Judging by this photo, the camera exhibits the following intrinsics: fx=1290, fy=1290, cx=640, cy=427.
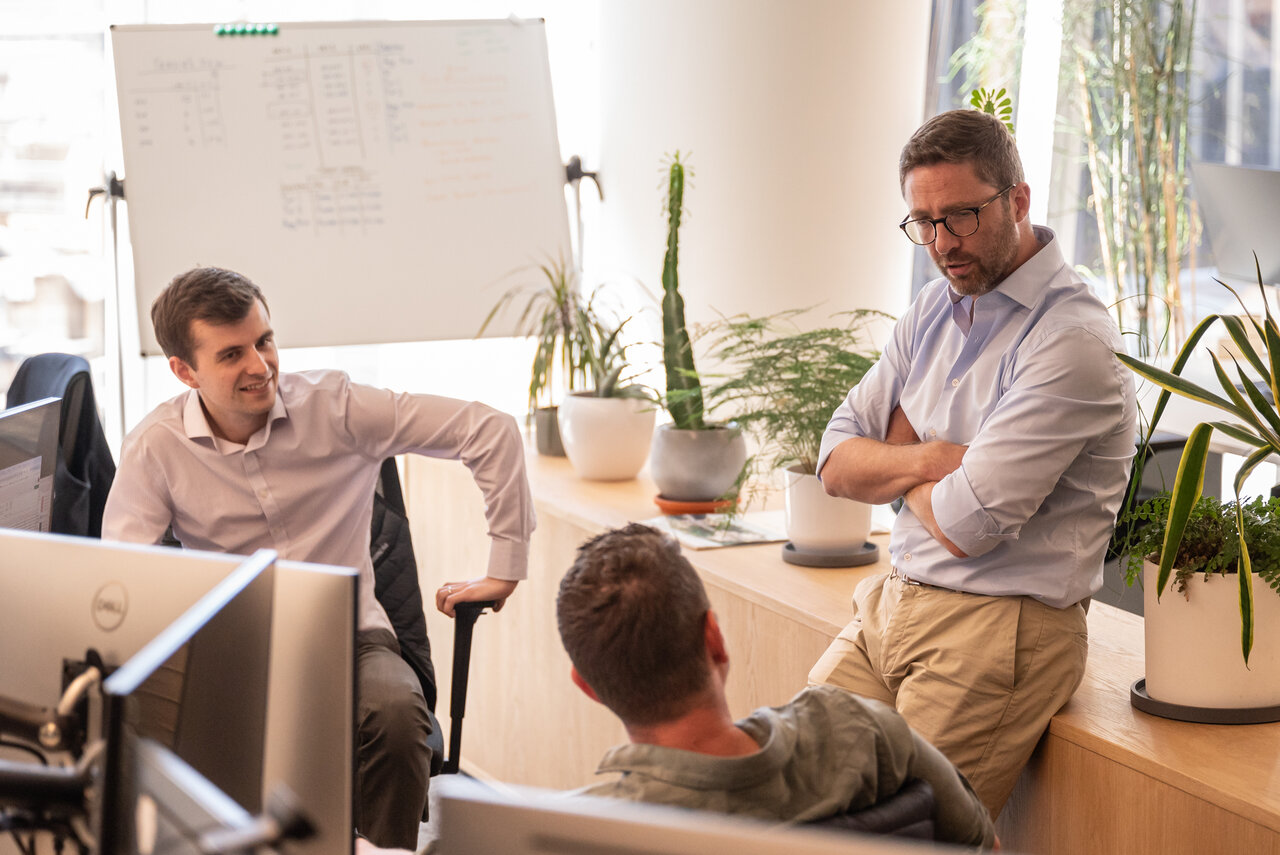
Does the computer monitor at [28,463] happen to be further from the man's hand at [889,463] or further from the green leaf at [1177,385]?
the green leaf at [1177,385]

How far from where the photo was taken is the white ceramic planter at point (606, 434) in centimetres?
325

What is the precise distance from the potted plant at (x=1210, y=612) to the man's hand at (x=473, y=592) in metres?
1.05

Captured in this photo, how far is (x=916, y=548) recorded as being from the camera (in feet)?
6.39

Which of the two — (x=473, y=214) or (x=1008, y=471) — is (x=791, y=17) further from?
(x=1008, y=471)

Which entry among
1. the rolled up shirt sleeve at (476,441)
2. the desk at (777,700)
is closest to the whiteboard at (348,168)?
the desk at (777,700)

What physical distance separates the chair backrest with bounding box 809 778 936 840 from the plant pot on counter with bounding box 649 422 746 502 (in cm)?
175

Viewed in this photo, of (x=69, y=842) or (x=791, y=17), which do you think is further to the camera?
(x=791, y=17)

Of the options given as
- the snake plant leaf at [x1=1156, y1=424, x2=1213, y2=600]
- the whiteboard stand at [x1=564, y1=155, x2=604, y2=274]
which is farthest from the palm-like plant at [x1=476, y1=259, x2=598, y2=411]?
the snake plant leaf at [x1=1156, y1=424, x2=1213, y2=600]

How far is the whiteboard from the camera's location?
12.6 feet

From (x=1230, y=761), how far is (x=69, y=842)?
1.36 metres

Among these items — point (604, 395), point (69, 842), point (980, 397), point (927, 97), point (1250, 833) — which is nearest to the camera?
point (69, 842)

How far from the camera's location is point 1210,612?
171 cm

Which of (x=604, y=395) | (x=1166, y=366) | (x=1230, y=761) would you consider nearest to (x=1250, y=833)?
(x=1230, y=761)

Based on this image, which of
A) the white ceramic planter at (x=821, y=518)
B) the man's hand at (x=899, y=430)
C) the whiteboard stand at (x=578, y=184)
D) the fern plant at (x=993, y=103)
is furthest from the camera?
the whiteboard stand at (x=578, y=184)
